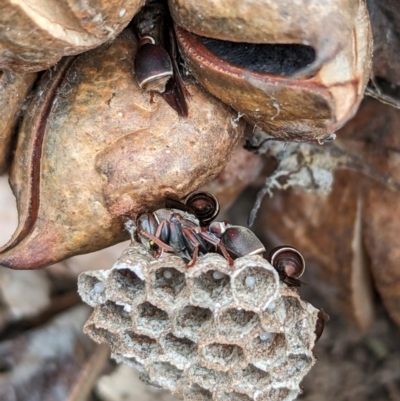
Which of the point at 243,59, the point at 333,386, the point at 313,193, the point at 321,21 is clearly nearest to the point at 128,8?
the point at 243,59

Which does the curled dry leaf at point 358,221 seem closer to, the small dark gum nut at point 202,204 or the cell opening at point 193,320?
the small dark gum nut at point 202,204

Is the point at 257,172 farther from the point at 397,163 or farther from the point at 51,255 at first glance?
the point at 51,255

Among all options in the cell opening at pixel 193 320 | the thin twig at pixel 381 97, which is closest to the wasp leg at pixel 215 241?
the cell opening at pixel 193 320

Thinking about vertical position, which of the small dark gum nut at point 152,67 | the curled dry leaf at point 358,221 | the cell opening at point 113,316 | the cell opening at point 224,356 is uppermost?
the small dark gum nut at point 152,67

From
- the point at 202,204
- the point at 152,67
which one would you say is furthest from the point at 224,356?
the point at 152,67

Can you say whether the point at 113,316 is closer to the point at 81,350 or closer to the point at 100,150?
the point at 100,150

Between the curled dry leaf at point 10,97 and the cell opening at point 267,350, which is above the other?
the curled dry leaf at point 10,97
